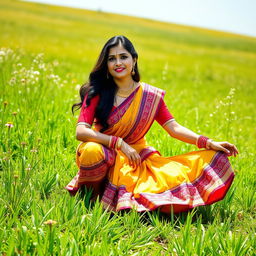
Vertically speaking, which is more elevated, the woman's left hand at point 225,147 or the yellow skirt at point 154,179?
the woman's left hand at point 225,147

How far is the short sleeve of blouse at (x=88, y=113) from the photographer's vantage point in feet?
10.4

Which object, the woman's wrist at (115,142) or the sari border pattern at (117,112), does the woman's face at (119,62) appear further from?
the woman's wrist at (115,142)

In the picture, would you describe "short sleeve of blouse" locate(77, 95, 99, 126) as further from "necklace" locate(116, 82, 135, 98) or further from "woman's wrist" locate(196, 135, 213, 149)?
"woman's wrist" locate(196, 135, 213, 149)

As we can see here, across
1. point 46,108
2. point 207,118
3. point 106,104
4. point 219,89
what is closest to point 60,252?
point 106,104

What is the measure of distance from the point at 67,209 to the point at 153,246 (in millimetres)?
635

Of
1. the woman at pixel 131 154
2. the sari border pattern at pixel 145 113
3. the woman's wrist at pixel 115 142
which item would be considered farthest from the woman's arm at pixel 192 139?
the woman's wrist at pixel 115 142

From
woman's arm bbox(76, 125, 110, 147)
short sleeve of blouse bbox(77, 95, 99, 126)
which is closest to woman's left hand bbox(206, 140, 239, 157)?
woman's arm bbox(76, 125, 110, 147)

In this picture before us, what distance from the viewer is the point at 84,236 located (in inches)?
93.2

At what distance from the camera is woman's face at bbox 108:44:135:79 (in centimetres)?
325

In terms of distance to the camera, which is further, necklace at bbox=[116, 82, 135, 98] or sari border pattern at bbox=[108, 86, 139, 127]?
necklace at bbox=[116, 82, 135, 98]

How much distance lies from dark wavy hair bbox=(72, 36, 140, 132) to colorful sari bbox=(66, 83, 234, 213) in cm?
8

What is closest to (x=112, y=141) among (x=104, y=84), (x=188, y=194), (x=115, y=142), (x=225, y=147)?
(x=115, y=142)

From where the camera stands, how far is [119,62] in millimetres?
3236

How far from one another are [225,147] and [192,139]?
294mm
